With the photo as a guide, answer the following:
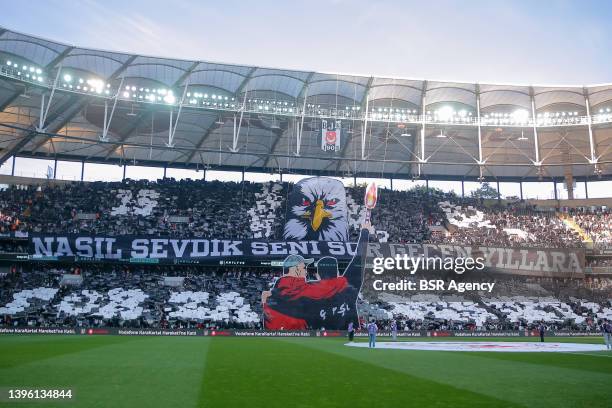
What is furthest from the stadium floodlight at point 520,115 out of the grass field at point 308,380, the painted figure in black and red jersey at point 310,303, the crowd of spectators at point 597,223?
the grass field at point 308,380

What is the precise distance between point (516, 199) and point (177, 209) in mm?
43192

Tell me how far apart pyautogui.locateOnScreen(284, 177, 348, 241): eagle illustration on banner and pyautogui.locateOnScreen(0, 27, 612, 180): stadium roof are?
10.5 feet

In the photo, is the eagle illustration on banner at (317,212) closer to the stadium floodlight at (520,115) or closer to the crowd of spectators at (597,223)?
the stadium floodlight at (520,115)

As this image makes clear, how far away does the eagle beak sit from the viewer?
52.0m

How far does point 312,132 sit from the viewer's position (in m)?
60.0

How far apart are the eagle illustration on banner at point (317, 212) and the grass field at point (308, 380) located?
104 feet

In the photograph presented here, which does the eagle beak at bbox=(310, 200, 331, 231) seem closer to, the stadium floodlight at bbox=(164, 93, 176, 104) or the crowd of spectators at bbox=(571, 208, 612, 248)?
the stadium floodlight at bbox=(164, 93, 176, 104)

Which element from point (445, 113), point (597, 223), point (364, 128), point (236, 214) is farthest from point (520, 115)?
point (236, 214)

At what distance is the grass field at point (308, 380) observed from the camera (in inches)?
409

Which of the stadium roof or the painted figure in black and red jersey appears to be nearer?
the painted figure in black and red jersey

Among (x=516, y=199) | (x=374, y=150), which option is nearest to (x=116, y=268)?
(x=374, y=150)

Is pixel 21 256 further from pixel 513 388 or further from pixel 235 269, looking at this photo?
pixel 513 388

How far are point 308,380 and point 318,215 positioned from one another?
39151mm

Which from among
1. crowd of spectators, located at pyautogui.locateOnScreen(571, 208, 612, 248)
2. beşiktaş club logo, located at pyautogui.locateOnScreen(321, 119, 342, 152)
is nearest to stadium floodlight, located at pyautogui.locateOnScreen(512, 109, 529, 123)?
crowd of spectators, located at pyautogui.locateOnScreen(571, 208, 612, 248)
